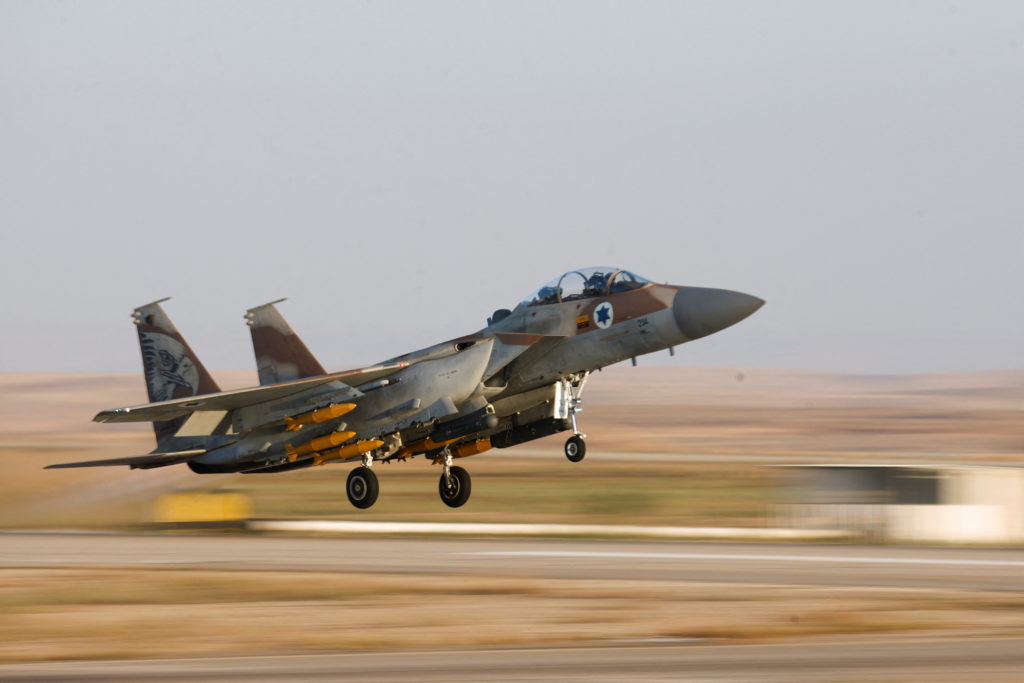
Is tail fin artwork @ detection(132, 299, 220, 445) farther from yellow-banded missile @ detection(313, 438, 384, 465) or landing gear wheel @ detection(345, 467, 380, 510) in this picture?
landing gear wheel @ detection(345, 467, 380, 510)

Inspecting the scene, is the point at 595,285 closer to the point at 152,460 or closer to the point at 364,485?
the point at 364,485

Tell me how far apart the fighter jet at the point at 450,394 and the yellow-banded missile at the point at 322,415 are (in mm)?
19

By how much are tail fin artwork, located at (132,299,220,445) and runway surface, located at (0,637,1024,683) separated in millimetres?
11474

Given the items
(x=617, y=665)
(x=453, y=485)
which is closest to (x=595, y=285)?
(x=453, y=485)

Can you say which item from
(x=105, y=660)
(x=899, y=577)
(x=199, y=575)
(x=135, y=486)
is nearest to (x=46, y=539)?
(x=135, y=486)

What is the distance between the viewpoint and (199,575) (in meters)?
28.1

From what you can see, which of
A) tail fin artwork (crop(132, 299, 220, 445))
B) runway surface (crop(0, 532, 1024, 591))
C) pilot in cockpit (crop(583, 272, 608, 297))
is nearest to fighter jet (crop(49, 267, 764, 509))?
pilot in cockpit (crop(583, 272, 608, 297))

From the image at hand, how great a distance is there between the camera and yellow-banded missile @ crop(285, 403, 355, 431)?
2695cm

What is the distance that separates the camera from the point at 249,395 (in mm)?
26719

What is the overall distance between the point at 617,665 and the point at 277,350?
1302 cm

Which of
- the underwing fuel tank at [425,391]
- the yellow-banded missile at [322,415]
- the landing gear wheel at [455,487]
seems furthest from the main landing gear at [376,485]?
the yellow-banded missile at [322,415]

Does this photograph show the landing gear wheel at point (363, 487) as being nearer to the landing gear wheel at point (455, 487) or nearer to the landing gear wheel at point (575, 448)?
the landing gear wheel at point (455, 487)

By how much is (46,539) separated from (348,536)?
7.85m

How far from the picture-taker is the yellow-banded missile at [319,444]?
89.9 ft
